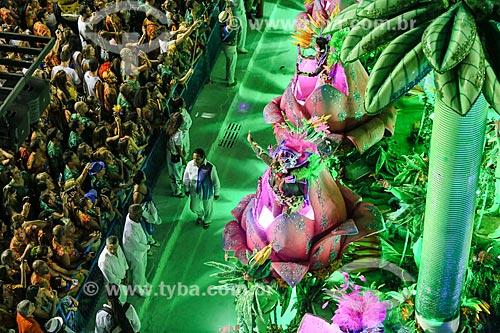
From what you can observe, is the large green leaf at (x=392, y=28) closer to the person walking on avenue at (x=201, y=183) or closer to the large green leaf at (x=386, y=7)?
the large green leaf at (x=386, y=7)

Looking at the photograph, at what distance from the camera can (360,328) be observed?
346 inches

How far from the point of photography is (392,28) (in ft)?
21.9

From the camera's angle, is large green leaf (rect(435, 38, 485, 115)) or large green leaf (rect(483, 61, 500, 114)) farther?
large green leaf (rect(483, 61, 500, 114))

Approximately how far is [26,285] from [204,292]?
2419 millimetres

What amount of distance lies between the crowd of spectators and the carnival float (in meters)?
1.95

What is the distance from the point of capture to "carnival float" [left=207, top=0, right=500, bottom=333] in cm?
639

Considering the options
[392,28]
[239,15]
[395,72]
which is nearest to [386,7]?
[392,28]

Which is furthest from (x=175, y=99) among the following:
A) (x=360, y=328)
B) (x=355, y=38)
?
(x=355, y=38)

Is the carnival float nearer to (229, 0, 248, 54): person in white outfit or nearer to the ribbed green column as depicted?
the ribbed green column

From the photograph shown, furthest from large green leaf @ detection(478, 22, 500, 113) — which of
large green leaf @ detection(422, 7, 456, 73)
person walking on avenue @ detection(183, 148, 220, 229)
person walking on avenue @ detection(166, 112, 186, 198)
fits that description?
person walking on avenue @ detection(166, 112, 186, 198)

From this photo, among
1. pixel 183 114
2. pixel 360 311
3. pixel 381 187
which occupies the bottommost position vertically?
pixel 183 114

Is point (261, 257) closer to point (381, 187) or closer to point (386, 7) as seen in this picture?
point (381, 187)

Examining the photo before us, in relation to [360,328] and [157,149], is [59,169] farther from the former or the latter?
[360,328]

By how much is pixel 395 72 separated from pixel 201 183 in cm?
637
